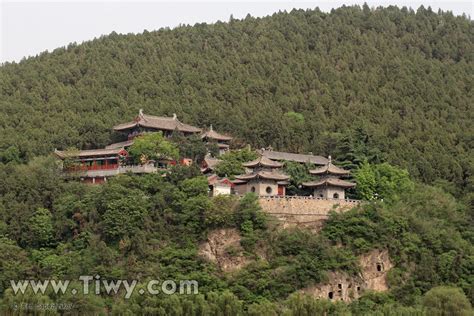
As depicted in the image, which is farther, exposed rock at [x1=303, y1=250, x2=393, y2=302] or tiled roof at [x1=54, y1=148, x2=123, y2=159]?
tiled roof at [x1=54, y1=148, x2=123, y2=159]

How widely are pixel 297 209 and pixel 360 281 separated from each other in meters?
4.48

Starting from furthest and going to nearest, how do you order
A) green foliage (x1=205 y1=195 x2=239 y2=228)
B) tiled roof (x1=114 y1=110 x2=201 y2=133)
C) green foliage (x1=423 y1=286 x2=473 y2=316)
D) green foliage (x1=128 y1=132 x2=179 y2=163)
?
tiled roof (x1=114 y1=110 x2=201 y2=133) → green foliage (x1=128 y1=132 x2=179 y2=163) → green foliage (x1=205 y1=195 x2=239 y2=228) → green foliage (x1=423 y1=286 x2=473 y2=316)

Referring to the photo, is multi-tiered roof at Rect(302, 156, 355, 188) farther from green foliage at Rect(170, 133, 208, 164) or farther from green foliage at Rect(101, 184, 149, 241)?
green foliage at Rect(101, 184, 149, 241)

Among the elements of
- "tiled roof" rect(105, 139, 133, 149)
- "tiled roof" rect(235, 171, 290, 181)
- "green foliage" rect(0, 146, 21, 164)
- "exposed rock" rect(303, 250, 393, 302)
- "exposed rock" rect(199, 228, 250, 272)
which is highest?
"tiled roof" rect(105, 139, 133, 149)

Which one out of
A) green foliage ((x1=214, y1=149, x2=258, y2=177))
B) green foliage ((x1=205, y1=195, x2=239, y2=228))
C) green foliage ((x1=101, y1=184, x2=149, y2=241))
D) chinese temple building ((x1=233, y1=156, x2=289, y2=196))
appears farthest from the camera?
green foliage ((x1=214, y1=149, x2=258, y2=177))

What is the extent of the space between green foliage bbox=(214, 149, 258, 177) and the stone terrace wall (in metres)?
4.07

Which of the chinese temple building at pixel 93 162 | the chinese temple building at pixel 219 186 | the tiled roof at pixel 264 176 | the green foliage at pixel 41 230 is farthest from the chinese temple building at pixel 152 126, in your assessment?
the green foliage at pixel 41 230

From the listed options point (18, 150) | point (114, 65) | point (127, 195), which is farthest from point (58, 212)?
point (114, 65)

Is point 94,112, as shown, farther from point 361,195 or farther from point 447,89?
point 447,89

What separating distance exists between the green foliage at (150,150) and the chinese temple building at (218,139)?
4.02 metres

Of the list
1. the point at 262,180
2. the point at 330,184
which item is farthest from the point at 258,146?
the point at 262,180

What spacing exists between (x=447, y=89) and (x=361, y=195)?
83.3 feet

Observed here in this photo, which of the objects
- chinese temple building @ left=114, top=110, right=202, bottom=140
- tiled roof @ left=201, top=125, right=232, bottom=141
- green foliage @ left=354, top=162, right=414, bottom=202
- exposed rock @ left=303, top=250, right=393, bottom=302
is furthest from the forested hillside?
exposed rock @ left=303, top=250, right=393, bottom=302

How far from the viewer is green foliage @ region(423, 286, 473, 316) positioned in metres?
37.4
